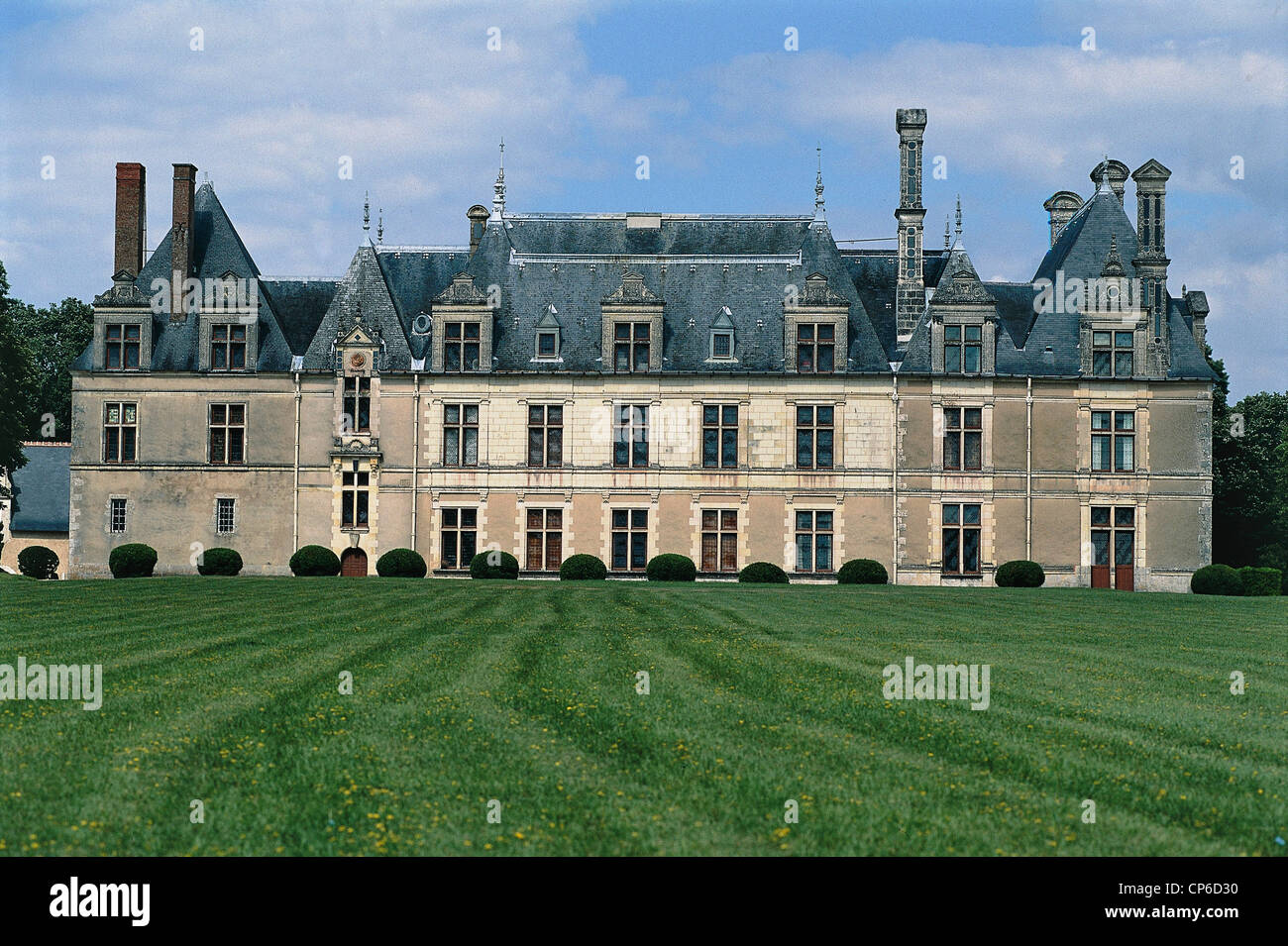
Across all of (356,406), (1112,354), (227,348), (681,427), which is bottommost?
(681,427)

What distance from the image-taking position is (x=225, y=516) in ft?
166

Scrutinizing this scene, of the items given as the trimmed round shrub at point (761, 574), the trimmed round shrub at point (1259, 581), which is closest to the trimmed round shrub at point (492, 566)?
the trimmed round shrub at point (761, 574)

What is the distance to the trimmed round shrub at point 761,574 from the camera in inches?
1884

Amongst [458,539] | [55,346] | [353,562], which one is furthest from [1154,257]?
[55,346]

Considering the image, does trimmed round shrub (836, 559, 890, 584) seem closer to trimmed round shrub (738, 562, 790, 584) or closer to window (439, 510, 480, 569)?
trimmed round shrub (738, 562, 790, 584)

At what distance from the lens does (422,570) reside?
159ft

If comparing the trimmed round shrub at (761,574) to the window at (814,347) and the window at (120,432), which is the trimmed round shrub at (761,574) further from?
the window at (120,432)

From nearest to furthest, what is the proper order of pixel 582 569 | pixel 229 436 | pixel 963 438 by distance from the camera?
pixel 582 569 → pixel 963 438 → pixel 229 436

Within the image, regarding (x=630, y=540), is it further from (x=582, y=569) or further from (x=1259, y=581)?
(x=1259, y=581)

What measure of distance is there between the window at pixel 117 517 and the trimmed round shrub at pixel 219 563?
170 inches

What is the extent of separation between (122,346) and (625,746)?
150 ft

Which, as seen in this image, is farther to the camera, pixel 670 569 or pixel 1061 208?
pixel 1061 208
